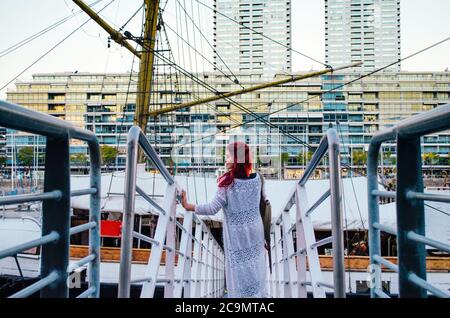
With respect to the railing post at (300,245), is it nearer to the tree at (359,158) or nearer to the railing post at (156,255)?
the railing post at (156,255)

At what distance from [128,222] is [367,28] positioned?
50.1 feet

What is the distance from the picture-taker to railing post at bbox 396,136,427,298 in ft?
3.22

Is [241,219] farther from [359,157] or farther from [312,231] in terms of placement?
[359,157]

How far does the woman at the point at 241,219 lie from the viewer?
181 cm

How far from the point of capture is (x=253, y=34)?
46781 mm

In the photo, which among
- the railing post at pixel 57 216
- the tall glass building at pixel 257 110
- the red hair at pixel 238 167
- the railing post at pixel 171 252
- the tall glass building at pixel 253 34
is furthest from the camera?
the tall glass building at pixel 257 110

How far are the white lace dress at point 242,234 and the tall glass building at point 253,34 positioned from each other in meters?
20.2

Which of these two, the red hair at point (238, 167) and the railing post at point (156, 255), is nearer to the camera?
the railing post at point (156, 255)

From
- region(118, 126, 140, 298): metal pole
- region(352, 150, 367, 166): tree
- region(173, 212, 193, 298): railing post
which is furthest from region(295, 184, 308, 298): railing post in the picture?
region(352, 150, 367, 166): tree

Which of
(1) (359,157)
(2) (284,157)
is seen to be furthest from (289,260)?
(2) (284,157)

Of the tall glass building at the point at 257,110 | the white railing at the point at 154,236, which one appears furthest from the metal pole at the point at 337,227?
the tall glass building at the point at 257,110
